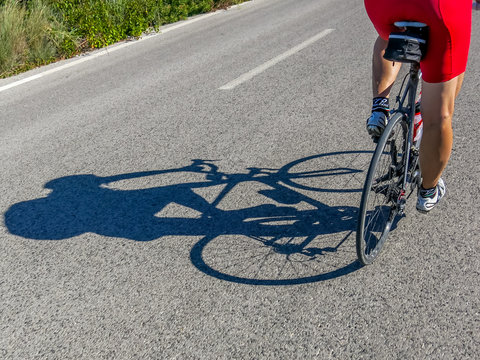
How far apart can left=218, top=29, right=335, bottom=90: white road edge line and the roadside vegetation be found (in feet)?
10.2

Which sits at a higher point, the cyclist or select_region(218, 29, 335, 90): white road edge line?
the cyclist

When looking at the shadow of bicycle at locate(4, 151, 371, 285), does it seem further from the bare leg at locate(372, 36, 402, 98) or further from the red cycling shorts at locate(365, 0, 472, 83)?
the red cycling shorts at locate(365, 0, 472, 83)

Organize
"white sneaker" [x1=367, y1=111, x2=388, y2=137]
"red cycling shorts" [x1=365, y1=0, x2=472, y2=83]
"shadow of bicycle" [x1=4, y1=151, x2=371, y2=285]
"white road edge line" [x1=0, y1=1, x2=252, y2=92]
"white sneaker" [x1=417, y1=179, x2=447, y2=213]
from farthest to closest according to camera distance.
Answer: "white road edge line" [x1=0, y1=1, x2=252, y2=92]
"white sneaker" [x1=417, y1=179, x2=447, y2=213]
"shadow of bicycle" [x1=4, y1=151, x2=371, y2=285]
"white sneaker" [x1=367, y1=111, x2=388, y2=137]
"red cycling shorts" [x1=365, y1=0, x2=472, y2=83]

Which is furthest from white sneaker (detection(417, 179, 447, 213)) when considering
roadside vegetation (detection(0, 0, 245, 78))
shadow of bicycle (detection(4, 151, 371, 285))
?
roadside vegetation (detection(0, 0, 245, 78))

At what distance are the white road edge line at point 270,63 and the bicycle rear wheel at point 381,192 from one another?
3609 millimetres

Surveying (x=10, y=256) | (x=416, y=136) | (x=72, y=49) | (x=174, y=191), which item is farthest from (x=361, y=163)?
(x=72, y=49)

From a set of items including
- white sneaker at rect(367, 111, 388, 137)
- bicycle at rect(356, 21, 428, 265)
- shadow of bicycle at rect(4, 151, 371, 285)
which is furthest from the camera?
shadow of bicycle at rect(4, 151, 371, 285)

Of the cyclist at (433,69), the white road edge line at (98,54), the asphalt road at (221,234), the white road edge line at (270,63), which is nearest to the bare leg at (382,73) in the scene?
the cyclist at (433,69)

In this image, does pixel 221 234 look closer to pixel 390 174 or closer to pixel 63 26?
pixel 390 174

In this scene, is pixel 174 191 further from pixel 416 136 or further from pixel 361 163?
pixel 416 136

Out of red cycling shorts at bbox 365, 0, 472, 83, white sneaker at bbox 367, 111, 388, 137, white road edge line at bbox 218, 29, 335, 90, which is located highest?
red cycling shorts at bbox 365, 0, 472, 83

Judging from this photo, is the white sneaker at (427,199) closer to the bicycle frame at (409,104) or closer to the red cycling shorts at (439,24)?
the bicycle frame at (409,104)

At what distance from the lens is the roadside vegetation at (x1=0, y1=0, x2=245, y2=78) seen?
810cm

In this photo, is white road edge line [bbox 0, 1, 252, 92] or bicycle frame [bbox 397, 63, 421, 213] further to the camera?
white road edge line [bbox 0, 1, 252, 92]
